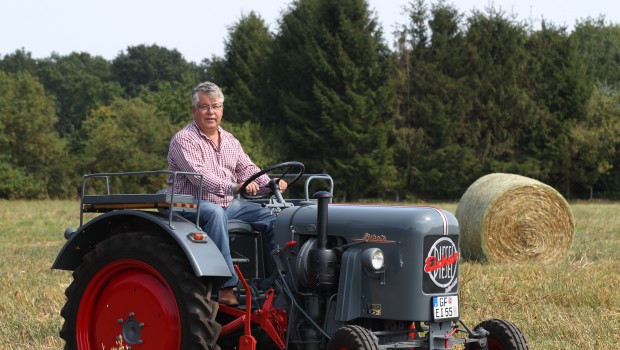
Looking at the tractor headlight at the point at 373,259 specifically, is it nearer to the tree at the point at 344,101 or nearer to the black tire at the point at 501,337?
the black tire at the point at 501,337

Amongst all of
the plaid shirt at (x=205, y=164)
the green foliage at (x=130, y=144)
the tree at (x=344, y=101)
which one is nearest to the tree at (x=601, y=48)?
the tree at (x=344, y=101)

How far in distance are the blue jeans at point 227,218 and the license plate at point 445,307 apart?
1.17 m

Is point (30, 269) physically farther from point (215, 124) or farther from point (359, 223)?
point (359, 223)

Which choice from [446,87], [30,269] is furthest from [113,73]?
[30,269]

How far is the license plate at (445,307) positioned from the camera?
5398 mm

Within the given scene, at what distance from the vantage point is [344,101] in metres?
43.2

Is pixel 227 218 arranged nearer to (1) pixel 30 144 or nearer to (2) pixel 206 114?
(2) pixel 206 114

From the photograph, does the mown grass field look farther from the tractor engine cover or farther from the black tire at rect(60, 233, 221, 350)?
the tractor engine cover

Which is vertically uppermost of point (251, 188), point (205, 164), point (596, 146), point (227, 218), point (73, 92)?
point (73, 92)

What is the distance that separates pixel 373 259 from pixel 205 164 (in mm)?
1463

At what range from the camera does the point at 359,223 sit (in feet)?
18.2

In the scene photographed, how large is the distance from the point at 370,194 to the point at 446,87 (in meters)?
6.37

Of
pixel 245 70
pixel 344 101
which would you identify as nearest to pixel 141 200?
pixel 344 101

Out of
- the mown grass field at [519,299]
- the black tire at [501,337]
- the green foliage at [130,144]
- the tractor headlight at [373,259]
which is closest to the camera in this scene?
the tractor headlight at [373,259]
